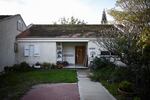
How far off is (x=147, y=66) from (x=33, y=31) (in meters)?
19.5

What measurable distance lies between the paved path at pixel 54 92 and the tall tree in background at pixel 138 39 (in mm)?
3388

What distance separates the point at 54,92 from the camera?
14883 mm

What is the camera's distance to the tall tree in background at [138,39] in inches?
535

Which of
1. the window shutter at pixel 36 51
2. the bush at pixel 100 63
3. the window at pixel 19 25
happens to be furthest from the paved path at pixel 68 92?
the window at pixel 19 25

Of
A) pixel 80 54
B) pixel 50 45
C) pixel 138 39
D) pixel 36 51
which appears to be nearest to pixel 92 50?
pixel 80 54

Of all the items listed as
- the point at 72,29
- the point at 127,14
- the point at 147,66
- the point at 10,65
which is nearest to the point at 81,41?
the point at 72,29

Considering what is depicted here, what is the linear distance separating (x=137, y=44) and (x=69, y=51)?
16.8 metres

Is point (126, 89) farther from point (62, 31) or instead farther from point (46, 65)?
point (62, 31)

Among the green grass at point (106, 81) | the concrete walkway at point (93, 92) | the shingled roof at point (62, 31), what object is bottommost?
the concrete walkway at point (93, 92)

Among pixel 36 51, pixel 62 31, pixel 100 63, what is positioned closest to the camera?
pixel 100 63

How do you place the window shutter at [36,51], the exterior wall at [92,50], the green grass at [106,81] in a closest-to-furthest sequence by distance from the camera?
the green grass at [106,81], the exterior wall at [92,50], the window shutter at [36,51]

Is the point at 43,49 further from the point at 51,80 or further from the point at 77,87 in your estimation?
the point at 77,87

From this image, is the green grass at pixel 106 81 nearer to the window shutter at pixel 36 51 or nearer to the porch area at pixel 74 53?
the window shutter at pixel 36 51

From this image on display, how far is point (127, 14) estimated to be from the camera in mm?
26203
